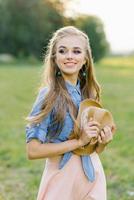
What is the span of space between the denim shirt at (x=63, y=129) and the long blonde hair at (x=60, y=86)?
0.02 m

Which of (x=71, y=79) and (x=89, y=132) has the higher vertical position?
(x=71, y=79)

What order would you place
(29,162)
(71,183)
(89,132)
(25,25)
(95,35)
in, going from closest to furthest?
1. (89,132)
2. (71,183)
3. (29,162)
4. (25,25)
5. (95,35)

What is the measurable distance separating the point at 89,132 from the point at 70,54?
17.5 inches

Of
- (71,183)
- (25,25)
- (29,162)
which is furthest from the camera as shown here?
(25,25)

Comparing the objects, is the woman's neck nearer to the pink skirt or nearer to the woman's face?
the woman's face

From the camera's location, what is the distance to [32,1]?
158ft

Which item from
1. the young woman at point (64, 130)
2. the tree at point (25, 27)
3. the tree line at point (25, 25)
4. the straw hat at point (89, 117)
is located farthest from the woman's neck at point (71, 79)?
the tree at point (25, 27)

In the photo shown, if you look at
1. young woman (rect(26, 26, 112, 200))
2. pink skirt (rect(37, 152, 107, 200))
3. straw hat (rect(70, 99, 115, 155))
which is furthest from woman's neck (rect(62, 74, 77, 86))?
pink skirt (rect(37, 152, 107, 200))

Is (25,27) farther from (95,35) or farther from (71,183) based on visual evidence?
(71,183)

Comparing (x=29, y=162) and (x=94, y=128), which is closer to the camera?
(x=94, y=128)

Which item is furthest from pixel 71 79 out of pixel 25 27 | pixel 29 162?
pixel 25 27

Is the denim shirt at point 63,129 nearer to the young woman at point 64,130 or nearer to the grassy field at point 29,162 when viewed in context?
the young woman at point 64,130

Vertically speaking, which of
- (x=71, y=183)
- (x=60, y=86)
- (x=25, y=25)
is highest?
(x=60, y=86)

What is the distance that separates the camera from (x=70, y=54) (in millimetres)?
3006
